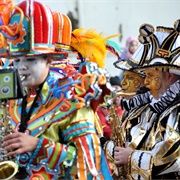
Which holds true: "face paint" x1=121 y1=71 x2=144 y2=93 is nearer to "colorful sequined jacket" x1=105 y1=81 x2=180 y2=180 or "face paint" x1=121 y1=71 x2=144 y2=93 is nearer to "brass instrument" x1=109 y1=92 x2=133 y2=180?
"brass instrument" x1=109 y1=92 x2=133 y2=180

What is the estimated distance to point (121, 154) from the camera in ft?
11.2

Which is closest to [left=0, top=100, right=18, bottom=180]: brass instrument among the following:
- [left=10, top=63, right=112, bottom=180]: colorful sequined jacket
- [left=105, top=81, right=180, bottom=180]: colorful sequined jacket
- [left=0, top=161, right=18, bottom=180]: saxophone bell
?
[left=0, top=161, right=18, bottom=180]: saxophone bell

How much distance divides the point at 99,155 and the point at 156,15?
8645mm

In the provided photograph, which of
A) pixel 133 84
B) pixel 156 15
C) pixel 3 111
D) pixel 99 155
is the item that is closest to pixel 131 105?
pixel 133 84

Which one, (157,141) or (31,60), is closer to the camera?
(31,60)

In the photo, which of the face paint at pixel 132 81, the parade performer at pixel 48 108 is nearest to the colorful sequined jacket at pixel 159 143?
the parade performer at pixel 48 108

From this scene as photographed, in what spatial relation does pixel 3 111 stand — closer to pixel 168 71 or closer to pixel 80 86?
pixel 80 86

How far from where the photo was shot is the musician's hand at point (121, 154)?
3387 millimetres

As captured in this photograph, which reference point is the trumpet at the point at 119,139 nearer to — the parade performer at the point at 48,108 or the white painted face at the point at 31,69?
the parade performer at the point at 48,108

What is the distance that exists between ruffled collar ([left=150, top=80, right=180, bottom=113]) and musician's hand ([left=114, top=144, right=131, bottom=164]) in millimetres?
325

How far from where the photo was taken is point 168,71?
11.1ft

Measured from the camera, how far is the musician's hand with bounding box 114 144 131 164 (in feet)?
11.1

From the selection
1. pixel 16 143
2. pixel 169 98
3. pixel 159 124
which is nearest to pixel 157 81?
pixel 169 98

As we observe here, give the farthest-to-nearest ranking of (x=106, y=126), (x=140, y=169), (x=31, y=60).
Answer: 1. (x=106, y=126)
2. (x=140, y=169)
3. (x=31, y=60)
